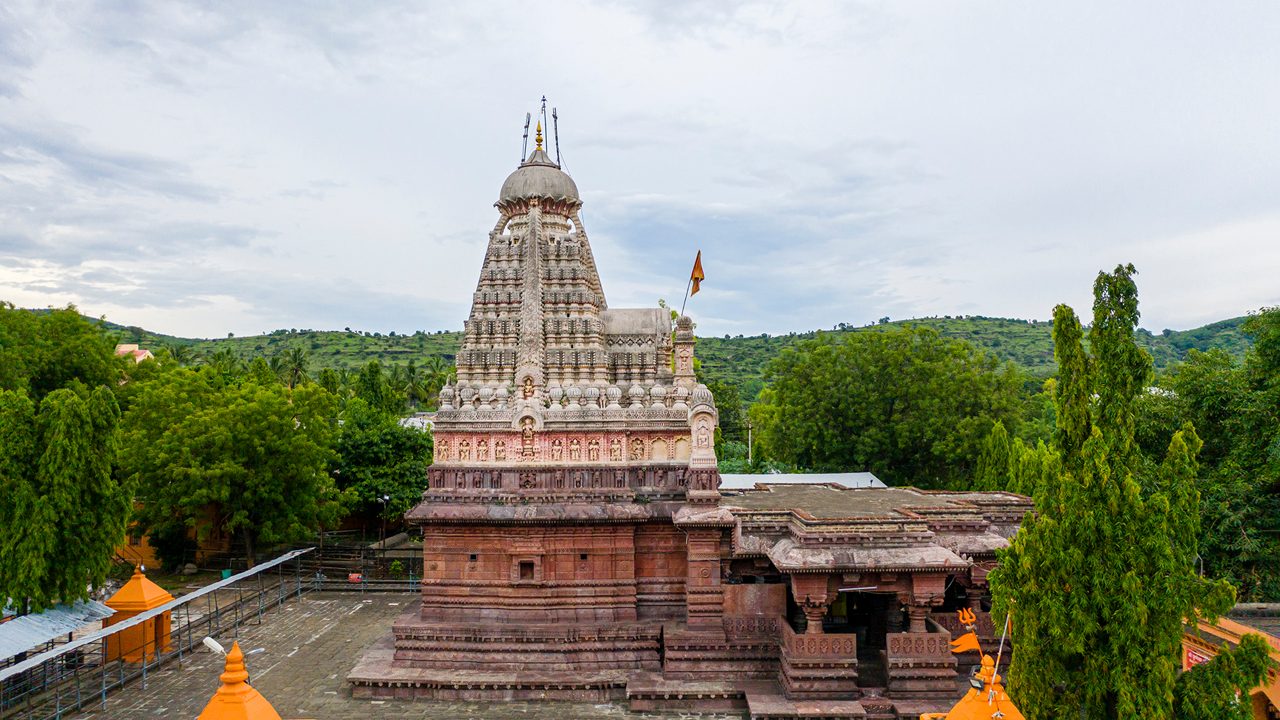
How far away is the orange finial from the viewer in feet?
23.9

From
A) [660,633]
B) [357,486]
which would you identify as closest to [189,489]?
[357,486]

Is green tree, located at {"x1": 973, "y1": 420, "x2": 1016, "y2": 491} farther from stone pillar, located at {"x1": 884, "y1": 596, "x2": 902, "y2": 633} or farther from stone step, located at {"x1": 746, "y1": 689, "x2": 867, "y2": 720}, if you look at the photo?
stone step, located at {"x1": 746, "y1": 689, "x2": 867, "y2": 720}

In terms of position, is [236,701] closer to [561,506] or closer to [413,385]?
[561,506]

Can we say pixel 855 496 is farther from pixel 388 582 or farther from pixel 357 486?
pixel 357 486

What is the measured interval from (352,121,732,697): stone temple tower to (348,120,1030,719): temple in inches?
1.8

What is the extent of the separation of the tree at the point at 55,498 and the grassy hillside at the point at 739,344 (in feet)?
250

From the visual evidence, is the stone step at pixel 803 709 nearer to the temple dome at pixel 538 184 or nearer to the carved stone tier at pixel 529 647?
the carved stone tier at pixel 529 647

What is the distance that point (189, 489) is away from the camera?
2359cm

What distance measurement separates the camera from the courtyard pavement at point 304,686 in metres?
15.0

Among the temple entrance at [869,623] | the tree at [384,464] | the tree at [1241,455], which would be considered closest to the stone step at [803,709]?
the temple entrance at [869,623]

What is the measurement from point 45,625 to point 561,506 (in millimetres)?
10488

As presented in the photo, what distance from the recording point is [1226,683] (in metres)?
7.14

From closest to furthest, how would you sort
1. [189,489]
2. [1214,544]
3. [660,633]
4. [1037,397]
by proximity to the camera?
1. [660,633]
2. [1214,544]
3. [189,489]
4. [1037,397]

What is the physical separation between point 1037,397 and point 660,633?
3568 cm
